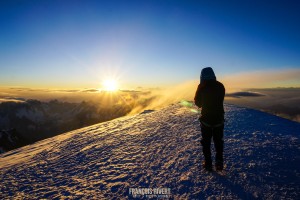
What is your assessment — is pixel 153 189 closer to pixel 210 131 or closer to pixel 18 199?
pixel 210 131

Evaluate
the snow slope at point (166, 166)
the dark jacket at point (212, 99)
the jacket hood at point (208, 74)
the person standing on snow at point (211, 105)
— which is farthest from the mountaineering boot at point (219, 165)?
the jacket hood at point (208, 74)

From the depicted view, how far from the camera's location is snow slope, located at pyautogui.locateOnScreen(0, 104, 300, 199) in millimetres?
6215

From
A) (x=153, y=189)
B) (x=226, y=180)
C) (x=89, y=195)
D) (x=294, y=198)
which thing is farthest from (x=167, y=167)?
(x=294, y=198)

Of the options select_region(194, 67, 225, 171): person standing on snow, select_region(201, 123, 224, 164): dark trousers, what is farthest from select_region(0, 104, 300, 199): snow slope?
select_region(194, 67, 225, 171): person standing on snow

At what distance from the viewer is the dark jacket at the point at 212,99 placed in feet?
21.3

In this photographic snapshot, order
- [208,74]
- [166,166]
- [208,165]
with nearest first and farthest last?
[208,74], [208,165], [166,166]

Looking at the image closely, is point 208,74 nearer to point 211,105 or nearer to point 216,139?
point 211,105

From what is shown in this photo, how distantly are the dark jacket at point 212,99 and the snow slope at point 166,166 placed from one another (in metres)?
1.70

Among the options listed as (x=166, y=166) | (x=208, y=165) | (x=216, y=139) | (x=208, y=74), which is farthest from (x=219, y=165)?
(x=208, y=74)

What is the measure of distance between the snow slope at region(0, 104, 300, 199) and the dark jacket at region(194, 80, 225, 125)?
1696mm

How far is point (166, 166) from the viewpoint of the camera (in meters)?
7.62

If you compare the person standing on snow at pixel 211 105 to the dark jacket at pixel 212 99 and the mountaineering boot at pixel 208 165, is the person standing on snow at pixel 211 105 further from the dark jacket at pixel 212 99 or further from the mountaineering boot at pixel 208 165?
the mountaineering boot at pixel 208 165

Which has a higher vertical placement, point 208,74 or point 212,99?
point 208,74

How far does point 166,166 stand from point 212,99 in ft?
9.19
